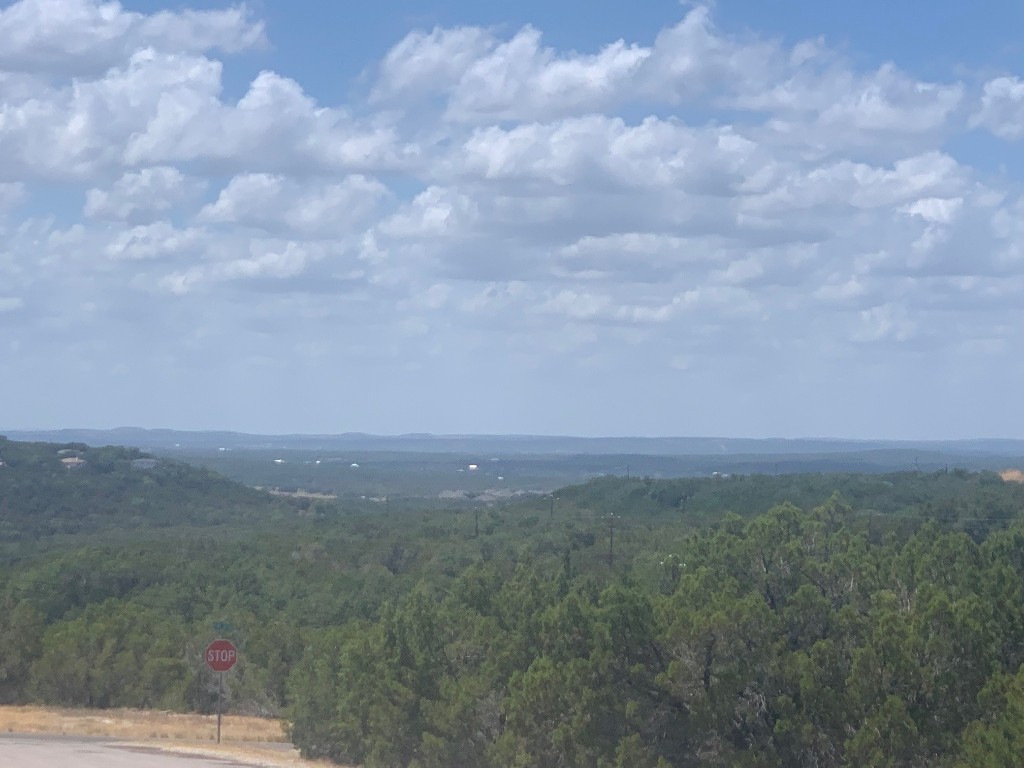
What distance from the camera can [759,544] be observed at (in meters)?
32.9

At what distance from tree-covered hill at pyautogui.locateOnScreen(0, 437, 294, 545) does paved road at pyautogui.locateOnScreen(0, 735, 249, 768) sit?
77725mm

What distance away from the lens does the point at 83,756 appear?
94.4ft

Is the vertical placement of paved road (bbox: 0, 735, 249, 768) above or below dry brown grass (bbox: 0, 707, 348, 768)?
above

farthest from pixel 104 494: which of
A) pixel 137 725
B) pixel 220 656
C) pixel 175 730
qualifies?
pixel 220 656

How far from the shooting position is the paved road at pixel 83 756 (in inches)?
1060

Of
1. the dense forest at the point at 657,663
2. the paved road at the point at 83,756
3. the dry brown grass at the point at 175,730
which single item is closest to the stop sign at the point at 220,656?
the dry brown grass at the point at 175,730

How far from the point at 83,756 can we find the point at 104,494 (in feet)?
385

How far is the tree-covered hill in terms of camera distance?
12575cm

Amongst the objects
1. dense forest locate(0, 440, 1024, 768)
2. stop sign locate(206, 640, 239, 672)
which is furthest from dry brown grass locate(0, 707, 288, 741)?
stop sign locate(206, 640, 239, 672)

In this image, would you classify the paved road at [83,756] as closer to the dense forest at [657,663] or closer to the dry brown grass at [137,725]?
the dry brown grass at [137,725]

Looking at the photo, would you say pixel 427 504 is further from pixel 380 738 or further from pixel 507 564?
pixel 380 738

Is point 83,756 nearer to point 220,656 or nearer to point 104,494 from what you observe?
point 220,656

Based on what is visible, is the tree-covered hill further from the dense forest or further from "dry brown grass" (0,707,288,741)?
"dry brown grass" (0,707,288,741)

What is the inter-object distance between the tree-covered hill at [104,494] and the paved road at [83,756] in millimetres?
77725
